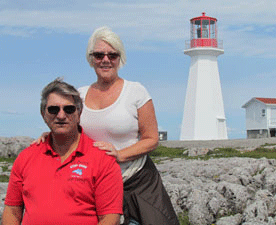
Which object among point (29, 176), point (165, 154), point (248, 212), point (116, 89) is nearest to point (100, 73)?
point (116, 89)

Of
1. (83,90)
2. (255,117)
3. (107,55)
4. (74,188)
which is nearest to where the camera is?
(74,188)

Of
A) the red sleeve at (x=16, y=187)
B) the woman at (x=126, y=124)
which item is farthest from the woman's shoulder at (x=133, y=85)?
the red sleeve at (x=16, y=187)

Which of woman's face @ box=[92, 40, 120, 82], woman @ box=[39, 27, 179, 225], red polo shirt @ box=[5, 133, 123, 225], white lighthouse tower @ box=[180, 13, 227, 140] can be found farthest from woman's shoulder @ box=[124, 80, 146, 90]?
white lighthouse tower @ box=[180, 13, 227, 140]

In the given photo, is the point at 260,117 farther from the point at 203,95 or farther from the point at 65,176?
the point at 65,176

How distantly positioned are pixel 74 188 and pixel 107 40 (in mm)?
1127

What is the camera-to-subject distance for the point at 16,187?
3.18m

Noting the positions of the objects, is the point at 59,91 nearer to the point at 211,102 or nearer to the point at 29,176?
the point at 29,176

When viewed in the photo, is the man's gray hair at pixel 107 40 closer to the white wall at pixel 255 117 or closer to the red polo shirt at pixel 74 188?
the red polo shirt at pixel 74 188

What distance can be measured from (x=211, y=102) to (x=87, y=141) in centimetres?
2730

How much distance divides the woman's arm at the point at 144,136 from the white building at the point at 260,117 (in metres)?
34.6

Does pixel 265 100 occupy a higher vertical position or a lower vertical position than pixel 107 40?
higher

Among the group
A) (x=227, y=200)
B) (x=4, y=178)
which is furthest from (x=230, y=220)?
(x=4, y=178)

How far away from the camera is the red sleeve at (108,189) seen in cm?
299

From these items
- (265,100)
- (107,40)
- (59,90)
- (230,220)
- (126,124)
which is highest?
(265,100)
